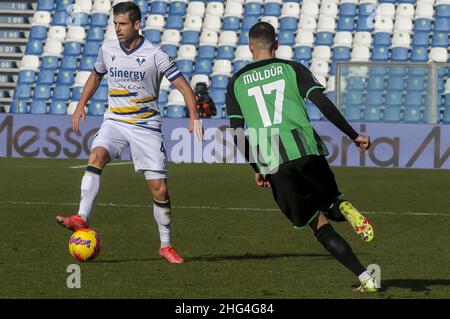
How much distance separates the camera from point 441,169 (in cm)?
2323

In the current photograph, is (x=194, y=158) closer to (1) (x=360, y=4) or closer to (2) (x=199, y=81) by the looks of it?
(2) (x=199, y=81)

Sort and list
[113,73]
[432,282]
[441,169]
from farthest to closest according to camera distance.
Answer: [441,169] → [113,73] → [432,282]

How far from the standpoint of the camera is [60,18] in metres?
32.1

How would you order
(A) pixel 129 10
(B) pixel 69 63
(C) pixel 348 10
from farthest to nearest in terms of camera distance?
(B) pixel 69 63, (C) pixel 348 10, (A) pixel 129 10

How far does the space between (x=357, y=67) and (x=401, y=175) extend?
3.91 m

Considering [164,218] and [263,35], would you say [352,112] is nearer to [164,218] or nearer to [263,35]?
[164,218]

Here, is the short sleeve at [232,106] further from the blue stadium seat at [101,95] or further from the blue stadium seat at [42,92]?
the blue stadium seat at [42,92]

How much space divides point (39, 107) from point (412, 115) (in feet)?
35.4

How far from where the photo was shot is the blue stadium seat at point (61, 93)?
3010 cm

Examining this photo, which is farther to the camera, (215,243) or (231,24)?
(231,24)

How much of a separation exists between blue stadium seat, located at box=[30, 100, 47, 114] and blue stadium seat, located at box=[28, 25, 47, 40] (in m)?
2.39

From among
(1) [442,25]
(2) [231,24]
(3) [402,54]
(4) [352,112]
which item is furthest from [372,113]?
(2) [231,24]

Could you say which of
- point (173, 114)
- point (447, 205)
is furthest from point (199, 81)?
point (447, 205)

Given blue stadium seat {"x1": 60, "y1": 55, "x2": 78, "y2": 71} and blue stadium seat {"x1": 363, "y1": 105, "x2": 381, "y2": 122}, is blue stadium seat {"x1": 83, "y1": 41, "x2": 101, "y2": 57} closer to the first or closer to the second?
blue stadium seat {"x1": 60, "y1": 55, "x2": 78, "y2": 71}
